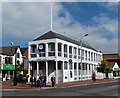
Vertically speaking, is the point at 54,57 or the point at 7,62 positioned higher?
the point at 54,57

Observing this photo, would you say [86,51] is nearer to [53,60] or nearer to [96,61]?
[96,61]

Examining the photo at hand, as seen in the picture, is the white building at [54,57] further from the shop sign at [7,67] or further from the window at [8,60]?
the window at [8,60]

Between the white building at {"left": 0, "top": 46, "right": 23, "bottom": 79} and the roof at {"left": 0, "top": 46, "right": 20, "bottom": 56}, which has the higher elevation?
the roof at {"left": 0, "top": 46, "right": 20, "bottom": 56}

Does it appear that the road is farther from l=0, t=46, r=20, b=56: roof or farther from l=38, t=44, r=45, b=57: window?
l=0, t=46, r=20, b=56: roof

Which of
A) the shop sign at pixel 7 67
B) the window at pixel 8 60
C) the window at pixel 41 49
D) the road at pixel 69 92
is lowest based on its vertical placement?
the road at pixel 69 92

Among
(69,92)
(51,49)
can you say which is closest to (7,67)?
(51,49)

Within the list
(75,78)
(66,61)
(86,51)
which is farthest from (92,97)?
(86,51)

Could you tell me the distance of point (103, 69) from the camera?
4828cm

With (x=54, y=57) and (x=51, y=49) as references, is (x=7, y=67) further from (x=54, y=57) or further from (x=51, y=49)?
(x=54, y=57)

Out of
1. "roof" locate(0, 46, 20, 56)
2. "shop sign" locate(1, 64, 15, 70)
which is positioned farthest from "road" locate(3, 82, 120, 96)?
"roof" locate(0, 46, 20, 56)

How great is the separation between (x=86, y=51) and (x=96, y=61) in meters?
7.47

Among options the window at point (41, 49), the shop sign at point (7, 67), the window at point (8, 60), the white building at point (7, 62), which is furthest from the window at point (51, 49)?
the window at point (8, 60)

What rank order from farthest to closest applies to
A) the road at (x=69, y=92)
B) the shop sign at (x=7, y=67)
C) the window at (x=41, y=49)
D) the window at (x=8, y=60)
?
the window at (x=8, y=60), the shop sign at (x=7, y=67), the window at (x=41, y=49), the road at (x=69, y=92)

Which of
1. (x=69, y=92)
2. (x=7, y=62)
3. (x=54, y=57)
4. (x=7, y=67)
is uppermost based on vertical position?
(x=54, y=57)
